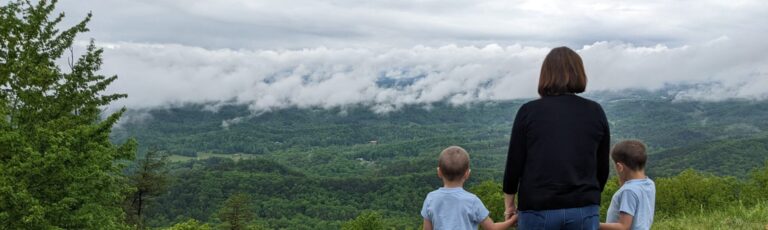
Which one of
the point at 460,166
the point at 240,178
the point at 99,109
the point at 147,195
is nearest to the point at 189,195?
the point at 240,178

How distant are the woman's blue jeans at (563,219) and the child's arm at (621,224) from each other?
65cm

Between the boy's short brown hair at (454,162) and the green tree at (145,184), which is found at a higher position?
the boy's short brown hair at (454,162)

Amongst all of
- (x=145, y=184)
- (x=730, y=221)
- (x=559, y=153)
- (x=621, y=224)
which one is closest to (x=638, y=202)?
(x=621, y=224)

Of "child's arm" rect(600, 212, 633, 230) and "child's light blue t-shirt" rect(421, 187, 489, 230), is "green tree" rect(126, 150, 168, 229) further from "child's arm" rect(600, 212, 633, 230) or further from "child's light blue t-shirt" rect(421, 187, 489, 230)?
"child's arm" rect(600, 212, 633, 230)

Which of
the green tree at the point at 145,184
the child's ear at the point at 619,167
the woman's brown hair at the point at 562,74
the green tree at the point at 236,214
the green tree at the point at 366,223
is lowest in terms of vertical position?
Answer: the green tree at the point at 366,223

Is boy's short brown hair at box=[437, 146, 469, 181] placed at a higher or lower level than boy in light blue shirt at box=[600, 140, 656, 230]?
higher

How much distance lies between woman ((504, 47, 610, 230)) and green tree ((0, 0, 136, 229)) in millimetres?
15146

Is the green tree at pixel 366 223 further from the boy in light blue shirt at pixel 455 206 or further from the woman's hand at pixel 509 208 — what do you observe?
the woman's hand at pixel 509 208

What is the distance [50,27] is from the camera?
1744 centimetres

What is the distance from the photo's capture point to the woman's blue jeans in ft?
12.3

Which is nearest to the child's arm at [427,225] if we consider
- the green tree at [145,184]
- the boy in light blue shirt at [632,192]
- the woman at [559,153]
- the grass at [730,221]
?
the woman at [559,153]

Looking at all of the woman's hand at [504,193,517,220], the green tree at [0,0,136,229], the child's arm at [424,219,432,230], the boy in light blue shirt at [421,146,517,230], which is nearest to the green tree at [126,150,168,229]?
the green tree at [0,0,136,229]

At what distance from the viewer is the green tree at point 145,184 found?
113 feet

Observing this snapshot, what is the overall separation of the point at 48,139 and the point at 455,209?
15693 mm
